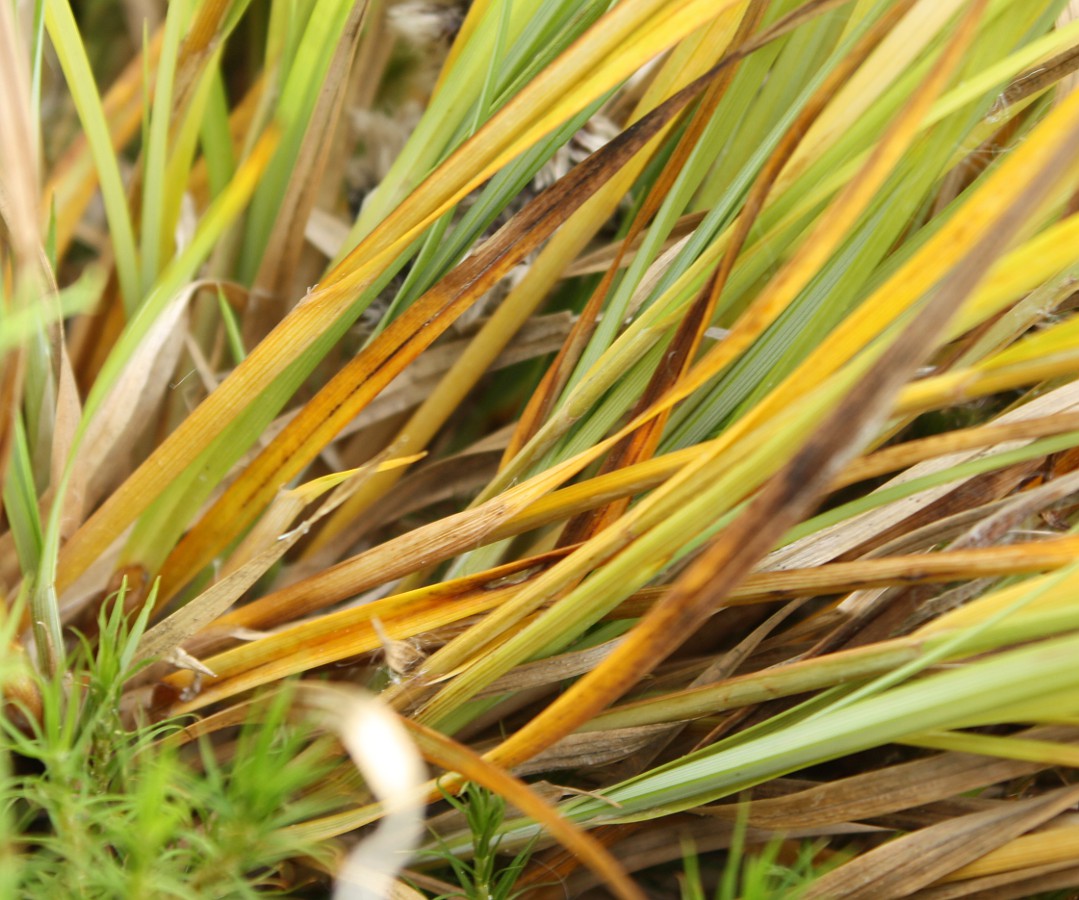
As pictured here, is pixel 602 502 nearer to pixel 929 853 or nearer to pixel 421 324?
pixel 421 324

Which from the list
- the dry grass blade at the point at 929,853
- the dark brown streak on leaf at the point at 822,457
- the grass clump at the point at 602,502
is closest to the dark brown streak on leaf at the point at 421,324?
the grass clump at the point at 602,502

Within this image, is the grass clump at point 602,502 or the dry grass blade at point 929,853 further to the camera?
the dry grass blade at point 929,853

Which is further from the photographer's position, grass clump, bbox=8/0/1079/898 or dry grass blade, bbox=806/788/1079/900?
dry grass blade, bbox=806/788/1079/900

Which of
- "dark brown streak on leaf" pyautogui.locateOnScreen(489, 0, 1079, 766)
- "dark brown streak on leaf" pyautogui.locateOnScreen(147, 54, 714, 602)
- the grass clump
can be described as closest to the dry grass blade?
the grass clump

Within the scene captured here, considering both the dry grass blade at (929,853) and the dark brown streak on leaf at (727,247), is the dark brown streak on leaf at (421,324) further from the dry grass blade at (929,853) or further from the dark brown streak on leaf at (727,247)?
the dry grass blade at (929,853)

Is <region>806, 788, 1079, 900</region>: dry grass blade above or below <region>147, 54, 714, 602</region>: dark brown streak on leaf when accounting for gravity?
below

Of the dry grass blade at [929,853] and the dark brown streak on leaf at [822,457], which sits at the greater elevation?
the dark brown streak on leaf at [822,457]

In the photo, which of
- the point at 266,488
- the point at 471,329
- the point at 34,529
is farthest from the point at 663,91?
the point at 34,529

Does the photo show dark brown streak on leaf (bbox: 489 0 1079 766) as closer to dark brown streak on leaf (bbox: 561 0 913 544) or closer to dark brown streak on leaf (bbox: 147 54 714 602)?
dark brown streak on leaf (bbox: 561 0 913 544)

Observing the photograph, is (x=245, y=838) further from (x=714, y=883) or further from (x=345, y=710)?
(x=714, y=883)
